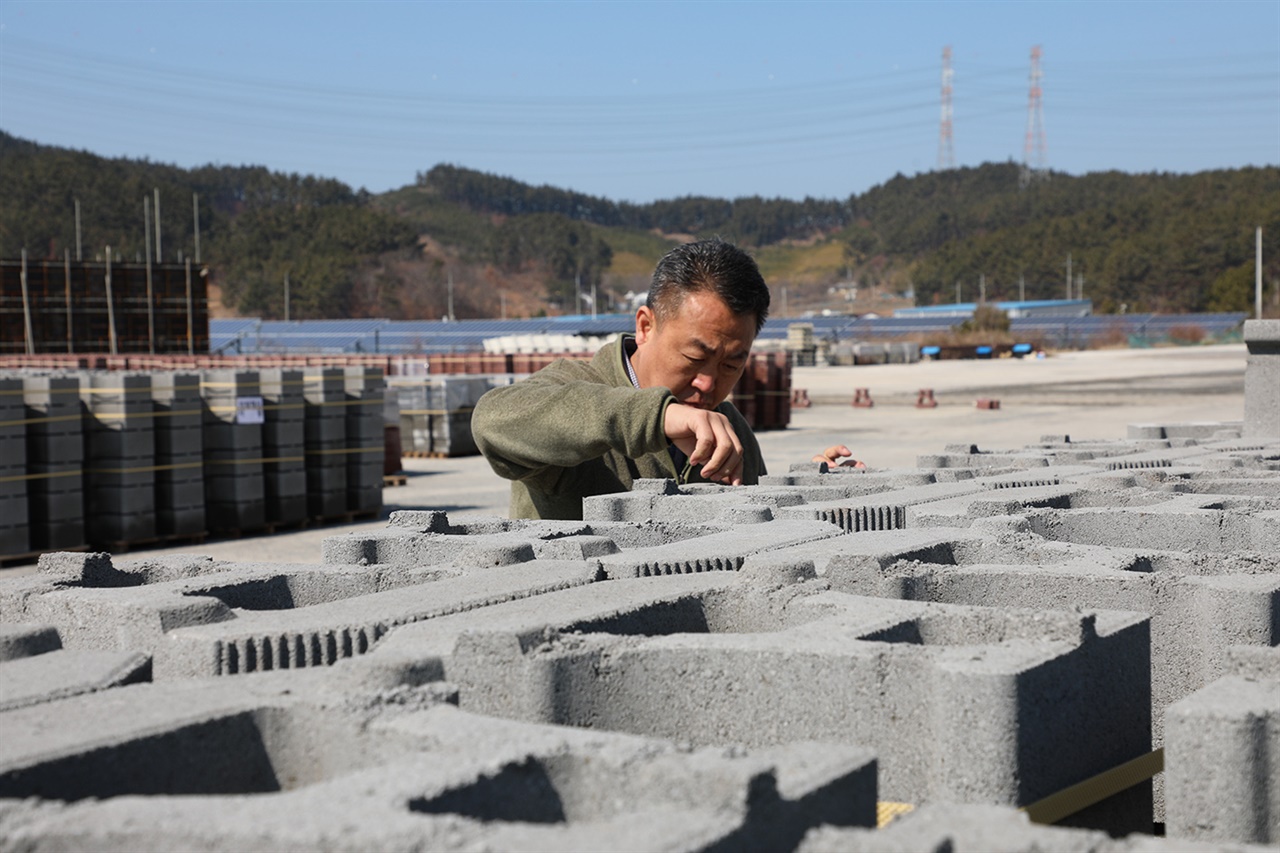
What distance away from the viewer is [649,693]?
284cm

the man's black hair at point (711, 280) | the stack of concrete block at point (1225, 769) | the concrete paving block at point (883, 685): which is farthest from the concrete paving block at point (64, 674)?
the man's black hair at point (711, 280)

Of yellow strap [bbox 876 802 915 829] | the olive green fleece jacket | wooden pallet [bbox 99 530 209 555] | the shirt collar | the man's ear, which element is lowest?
wooden pallet [bbox 99 530 209 555]

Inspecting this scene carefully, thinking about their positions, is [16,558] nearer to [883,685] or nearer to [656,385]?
[656,385]

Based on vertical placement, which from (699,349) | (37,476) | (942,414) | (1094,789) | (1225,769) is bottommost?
(942,414)

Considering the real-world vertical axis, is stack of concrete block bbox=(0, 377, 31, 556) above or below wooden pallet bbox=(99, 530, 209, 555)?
above

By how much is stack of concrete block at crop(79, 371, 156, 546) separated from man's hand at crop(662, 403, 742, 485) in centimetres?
1150

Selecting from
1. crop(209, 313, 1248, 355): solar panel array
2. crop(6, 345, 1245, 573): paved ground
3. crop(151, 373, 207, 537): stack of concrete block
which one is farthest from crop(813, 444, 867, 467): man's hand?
crop(209, 313, 1248, 355): solar panel array

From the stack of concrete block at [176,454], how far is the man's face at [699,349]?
11.0 m

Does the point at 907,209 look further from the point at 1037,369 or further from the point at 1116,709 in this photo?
the point at 1116,709

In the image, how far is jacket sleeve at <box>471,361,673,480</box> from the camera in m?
4.07

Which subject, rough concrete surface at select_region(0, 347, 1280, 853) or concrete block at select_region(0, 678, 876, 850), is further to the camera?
Answer: rough concrete surface at select_region(0, 347, 1280, 853)

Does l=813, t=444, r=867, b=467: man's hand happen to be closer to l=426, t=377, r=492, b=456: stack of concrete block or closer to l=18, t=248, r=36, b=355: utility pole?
l=426, t=377, r=492, b=456: stack of concrete block

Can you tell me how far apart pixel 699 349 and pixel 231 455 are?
11.5 m

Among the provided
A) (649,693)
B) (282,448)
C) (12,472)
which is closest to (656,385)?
(649,693)
